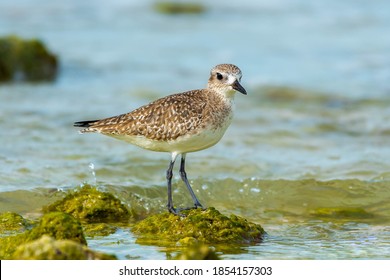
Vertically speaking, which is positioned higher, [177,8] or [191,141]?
[177,8]

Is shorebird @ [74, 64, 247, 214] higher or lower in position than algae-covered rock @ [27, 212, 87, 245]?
higher

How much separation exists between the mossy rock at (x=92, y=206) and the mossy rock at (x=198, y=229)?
80cm

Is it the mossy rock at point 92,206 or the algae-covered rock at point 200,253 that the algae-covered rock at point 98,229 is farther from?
the algae-covered rock at point 200,253

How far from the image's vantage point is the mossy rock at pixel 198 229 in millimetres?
7859

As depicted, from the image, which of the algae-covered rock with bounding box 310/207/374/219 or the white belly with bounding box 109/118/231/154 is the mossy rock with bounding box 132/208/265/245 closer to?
the white belly with bounding box 109/118/231/154

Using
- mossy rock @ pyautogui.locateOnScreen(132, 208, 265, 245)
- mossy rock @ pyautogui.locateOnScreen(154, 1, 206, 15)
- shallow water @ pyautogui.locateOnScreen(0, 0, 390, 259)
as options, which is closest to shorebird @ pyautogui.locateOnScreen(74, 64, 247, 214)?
mossy rock @ pyautogui.locateOnScreen(132, 208, 265, 245)

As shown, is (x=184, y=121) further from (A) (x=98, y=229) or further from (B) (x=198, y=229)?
(A) (x=98, y=229)

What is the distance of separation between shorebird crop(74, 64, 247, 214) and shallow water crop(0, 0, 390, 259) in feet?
3.34

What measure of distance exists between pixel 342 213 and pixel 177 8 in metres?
17.5

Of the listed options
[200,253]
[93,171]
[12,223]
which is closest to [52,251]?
[200,253]

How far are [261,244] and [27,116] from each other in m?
6.81

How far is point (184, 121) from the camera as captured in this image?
26.7ft

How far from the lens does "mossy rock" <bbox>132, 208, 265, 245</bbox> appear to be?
7.86m
